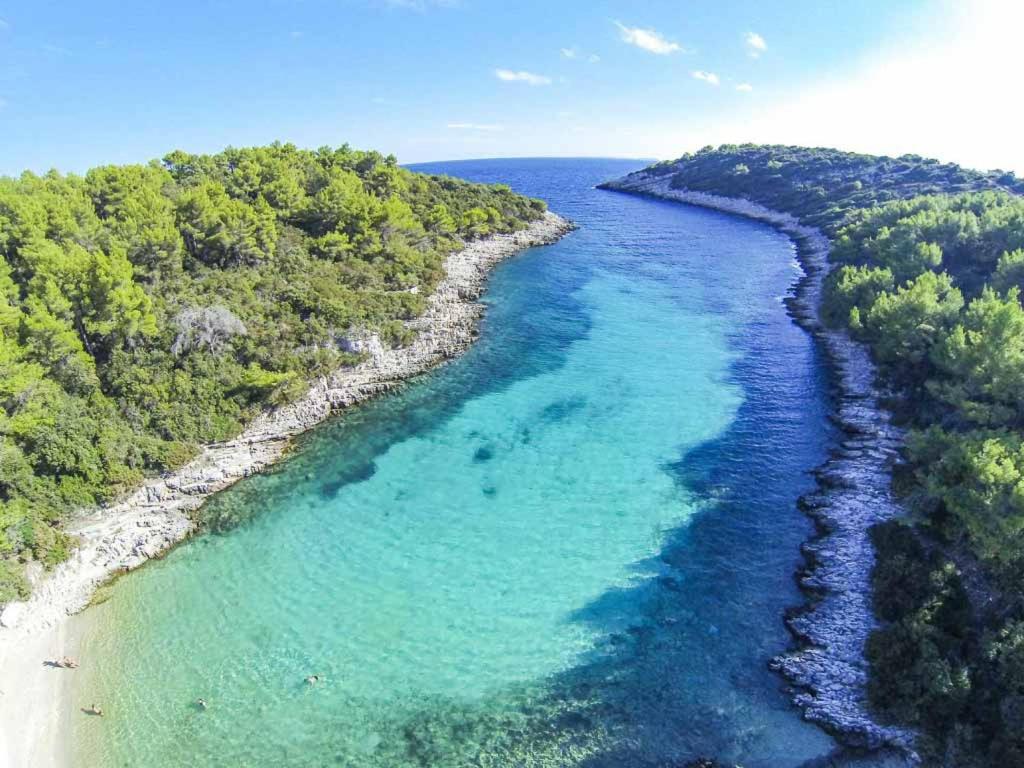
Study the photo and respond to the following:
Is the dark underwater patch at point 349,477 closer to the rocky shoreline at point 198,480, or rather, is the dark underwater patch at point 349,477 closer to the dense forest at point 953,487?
the rocky shoreline at point 198,480

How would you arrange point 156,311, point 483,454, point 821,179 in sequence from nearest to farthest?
point 483,454, point 156,311, point 821,179

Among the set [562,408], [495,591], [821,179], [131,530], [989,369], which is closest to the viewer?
[495,591]

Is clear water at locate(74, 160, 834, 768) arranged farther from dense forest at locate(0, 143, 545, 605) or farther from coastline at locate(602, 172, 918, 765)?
dense forest at locate(0, 143, 545, 605)

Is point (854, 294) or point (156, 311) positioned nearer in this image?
point (156, 311)

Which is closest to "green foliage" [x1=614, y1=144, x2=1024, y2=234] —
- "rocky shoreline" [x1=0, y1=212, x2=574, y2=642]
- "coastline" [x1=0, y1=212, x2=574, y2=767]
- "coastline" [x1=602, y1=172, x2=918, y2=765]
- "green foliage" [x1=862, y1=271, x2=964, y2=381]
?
"green foliage" [x1=862, y1=271, x2=964, y2=381]

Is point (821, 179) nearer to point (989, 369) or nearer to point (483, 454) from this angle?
point (989, 369)

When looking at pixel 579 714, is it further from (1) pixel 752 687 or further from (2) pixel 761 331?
(2) pixel 761 331

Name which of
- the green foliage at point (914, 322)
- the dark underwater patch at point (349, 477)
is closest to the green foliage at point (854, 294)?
the green foliage at point (914, 322)

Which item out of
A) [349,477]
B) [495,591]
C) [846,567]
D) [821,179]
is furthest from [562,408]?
[821,179]

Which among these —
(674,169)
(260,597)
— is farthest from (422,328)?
(674,169)
